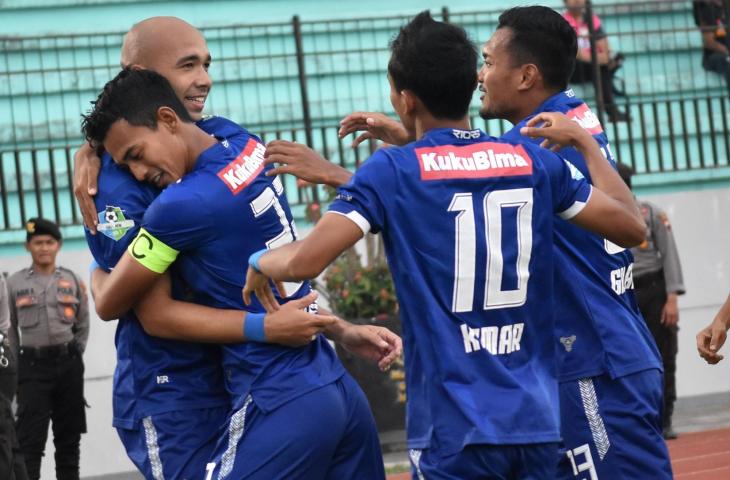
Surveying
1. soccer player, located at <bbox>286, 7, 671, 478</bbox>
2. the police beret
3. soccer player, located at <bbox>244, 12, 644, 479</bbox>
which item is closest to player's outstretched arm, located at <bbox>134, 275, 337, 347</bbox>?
soccer player, located at <bbox>244, 12, 644, 479</bbox>

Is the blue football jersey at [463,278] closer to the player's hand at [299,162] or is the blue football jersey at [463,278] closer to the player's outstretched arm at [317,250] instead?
the player's outstretched arm at [317,250]

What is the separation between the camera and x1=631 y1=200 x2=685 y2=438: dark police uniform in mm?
11156

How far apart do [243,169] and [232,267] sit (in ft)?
1.03

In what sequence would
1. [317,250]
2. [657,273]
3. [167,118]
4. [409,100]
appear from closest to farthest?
[317,250] < [409,100] < [167,118] < [657,273]

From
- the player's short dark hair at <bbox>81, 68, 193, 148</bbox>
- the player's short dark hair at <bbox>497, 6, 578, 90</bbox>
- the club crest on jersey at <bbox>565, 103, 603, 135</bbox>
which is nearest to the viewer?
the player's short dark hair at <bbox>81, 68, 193, 148</bbox>

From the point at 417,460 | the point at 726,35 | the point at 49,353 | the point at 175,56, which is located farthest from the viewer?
the point at 726,35

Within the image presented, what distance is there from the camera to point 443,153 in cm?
390

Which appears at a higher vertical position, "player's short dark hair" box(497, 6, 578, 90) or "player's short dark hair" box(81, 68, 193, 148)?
"player's short dark hair" box(497, 6, 578, 90)

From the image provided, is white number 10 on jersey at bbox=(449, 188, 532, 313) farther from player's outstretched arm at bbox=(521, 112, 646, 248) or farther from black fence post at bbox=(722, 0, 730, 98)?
black fence post at bbox=(722, 0, 730, 98)

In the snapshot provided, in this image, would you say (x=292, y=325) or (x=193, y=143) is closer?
(x=292, y=325)

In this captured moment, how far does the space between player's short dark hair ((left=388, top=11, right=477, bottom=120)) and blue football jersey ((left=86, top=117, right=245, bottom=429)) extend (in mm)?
991

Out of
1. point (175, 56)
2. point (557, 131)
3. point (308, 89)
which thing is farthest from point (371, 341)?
point (308, 89)

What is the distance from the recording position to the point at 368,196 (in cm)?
378

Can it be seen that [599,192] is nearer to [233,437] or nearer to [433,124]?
[433,124]
